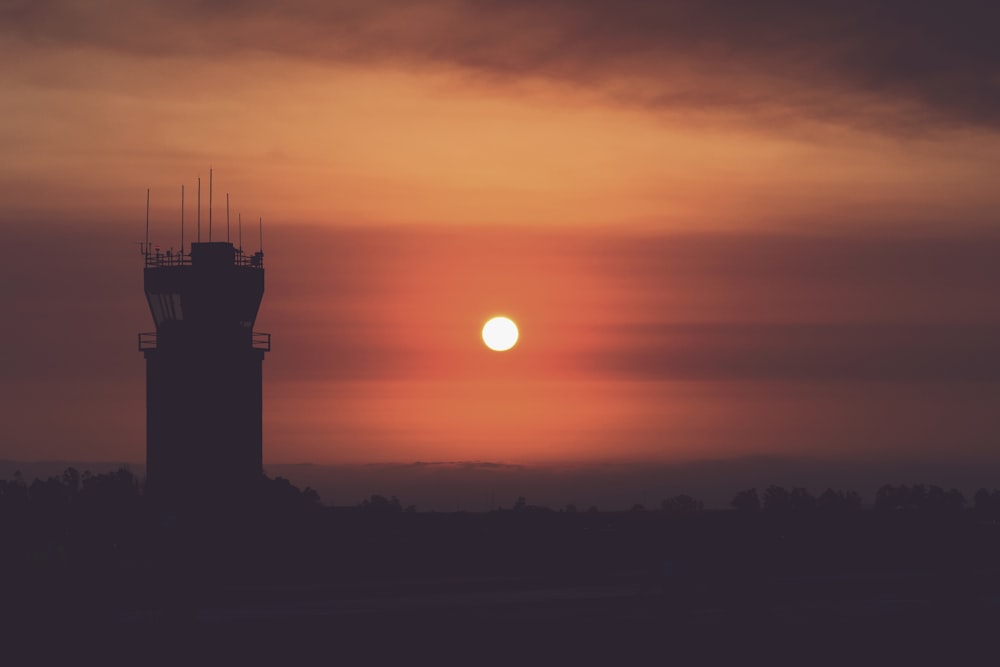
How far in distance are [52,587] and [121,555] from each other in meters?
21.9

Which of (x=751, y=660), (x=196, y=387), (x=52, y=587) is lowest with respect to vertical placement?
(x=751, y=660)

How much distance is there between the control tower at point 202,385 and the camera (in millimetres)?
80625

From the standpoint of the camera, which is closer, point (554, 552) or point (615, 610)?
point (615, 610)

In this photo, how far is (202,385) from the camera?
81000 millimetres

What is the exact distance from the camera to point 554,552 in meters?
74.5

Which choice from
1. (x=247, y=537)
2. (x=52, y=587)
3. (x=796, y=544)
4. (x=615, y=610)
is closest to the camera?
(x=52, y=587)

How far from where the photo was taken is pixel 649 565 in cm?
6869

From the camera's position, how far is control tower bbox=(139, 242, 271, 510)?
8062 centimetres

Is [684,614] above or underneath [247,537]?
underneath

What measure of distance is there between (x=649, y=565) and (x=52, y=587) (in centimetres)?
3138

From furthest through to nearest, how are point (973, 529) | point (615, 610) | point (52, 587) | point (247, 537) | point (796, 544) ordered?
point (973, 529), point (796, 544), point (247, 537), point (615, 610), point (52, 587)

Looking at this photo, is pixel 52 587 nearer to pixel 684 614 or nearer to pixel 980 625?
pixel 684 614

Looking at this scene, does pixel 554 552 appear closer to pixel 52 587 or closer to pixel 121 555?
pixel 121 555

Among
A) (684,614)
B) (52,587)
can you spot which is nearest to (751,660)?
(684,614)
